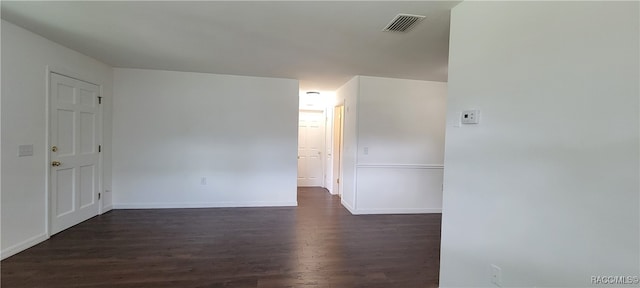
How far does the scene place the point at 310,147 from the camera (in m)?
6.74

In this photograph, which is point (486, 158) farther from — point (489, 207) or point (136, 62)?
point (136, 62)

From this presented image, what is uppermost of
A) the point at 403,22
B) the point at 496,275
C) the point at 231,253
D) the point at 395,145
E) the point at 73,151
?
the point at 403,22

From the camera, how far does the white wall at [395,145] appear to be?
171 inches

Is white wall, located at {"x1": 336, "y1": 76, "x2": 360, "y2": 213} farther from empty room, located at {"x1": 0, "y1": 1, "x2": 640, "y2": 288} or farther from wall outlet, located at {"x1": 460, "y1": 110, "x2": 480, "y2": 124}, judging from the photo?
wall outlet, located at {"x1": 460, "y1": 110, "x2": 480, "y2": 124}

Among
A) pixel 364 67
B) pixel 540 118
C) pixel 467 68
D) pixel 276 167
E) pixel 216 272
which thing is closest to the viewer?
pixel 540 118

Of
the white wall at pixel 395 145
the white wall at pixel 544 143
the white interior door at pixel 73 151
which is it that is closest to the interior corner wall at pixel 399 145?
the white wall at pixel 395 145

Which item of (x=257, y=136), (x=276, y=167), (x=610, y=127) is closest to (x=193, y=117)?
(x=257, y=136)

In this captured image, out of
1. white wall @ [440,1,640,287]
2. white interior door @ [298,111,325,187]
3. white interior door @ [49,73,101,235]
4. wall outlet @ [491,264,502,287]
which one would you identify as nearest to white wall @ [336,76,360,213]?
white interior door @ [298,111,325,187]

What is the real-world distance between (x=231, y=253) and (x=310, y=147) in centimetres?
415

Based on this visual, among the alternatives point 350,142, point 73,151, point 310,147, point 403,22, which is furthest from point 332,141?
point 73,151

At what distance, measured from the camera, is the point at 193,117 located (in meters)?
4.41

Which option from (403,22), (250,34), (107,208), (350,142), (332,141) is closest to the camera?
(403,22)

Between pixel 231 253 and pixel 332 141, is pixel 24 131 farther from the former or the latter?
pixel 332 141

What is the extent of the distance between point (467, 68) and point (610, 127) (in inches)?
35.2
